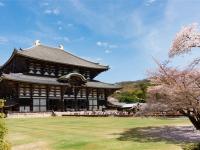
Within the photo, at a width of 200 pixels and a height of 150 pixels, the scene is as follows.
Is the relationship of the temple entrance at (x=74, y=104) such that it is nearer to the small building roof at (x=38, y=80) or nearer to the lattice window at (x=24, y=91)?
the small building roof at (x=38, y=80)

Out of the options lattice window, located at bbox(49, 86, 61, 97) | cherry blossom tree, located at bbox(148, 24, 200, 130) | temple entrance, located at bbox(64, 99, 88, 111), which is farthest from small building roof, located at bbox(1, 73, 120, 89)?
cherry blossom tree, located at bbox(148, 24, 200, 130)

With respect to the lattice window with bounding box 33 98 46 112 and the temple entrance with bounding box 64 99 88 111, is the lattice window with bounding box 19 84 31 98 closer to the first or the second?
the lattice window with bounding box 33 98 46 112

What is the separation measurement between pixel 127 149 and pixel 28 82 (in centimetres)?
3669

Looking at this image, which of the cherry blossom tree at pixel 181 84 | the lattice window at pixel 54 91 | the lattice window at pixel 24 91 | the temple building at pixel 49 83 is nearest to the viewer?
the cherry blossom tree at pixel 181 84

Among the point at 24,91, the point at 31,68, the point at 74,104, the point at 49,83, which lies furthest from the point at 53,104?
the point at 31,68

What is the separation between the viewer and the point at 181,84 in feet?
72.7

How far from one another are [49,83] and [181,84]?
3515cm

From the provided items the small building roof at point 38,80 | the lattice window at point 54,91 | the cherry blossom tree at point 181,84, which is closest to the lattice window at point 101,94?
the small building roof at point 38,80

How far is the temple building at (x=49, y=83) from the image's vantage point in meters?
52.1

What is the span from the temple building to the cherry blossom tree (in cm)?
3008

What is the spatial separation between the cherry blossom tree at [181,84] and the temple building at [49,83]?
1184 inches

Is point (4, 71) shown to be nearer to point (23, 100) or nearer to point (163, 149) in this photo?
point (23, 100)

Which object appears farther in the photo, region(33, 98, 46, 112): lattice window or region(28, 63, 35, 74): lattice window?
region(28, 63, 35, 74): lattice window

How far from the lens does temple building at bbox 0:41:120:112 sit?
52062 mm
